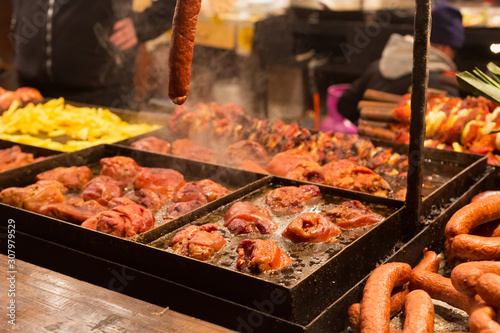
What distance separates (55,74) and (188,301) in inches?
189

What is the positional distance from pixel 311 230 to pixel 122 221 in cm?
95

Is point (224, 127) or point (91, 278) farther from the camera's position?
point (224, 127)

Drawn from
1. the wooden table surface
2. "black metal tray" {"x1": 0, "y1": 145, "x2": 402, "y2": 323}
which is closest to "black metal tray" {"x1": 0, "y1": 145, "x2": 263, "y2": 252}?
"black metal tray" {"x1": 0, "y1": 145, "x2": 402, "y2": 323}

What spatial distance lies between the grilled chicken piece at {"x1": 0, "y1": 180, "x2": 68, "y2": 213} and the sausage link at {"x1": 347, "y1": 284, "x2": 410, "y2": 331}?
1.88 metres

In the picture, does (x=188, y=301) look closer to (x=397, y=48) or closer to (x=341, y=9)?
(x=397, y=48)

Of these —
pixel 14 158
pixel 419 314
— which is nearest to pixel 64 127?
pixel 14 158

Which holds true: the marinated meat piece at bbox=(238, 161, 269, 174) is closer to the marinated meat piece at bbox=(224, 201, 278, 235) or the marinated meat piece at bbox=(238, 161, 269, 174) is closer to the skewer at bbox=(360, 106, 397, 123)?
the marinated meat piece at bbox=(224, 201, 278, 235)

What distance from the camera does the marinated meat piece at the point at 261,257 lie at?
2.25 m

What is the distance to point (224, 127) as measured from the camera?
14.4 feet

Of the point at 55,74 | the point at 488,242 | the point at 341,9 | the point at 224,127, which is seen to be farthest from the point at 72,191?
the point at 341,9

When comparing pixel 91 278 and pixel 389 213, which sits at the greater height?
pixel 389 213

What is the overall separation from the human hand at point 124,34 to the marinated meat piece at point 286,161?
3267 millimetres

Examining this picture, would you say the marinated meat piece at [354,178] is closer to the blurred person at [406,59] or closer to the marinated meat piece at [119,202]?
the marinated meat piece at [119,202]

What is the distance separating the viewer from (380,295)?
6.56 feet
